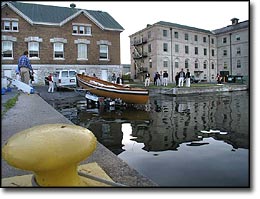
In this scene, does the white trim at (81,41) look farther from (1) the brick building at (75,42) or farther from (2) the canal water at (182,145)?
(2) the canal water at (182,145)

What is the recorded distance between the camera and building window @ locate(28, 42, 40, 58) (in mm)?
15531

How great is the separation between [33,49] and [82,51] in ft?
13.0

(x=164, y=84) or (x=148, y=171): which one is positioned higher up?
(x=164, y=84)

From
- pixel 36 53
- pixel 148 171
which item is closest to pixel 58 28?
pixel 36 53

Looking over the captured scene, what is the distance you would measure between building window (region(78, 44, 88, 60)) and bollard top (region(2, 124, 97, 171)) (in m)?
17.8

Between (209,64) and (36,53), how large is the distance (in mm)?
16631

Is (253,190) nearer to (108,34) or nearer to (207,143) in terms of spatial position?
(207,143)

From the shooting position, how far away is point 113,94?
7.20 m

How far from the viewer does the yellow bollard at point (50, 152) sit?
118 centimetres

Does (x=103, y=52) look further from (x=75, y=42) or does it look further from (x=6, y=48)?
(x=6, y=48)

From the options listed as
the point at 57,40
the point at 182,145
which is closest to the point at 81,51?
the point at 57,40

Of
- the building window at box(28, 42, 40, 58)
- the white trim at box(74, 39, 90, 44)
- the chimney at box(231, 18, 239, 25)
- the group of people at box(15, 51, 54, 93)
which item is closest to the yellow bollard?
the chimney at box(231, 18, 239, 25)

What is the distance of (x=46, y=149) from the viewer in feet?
3.86

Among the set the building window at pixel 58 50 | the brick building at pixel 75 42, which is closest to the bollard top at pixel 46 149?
the brick building at pixel 75 42
